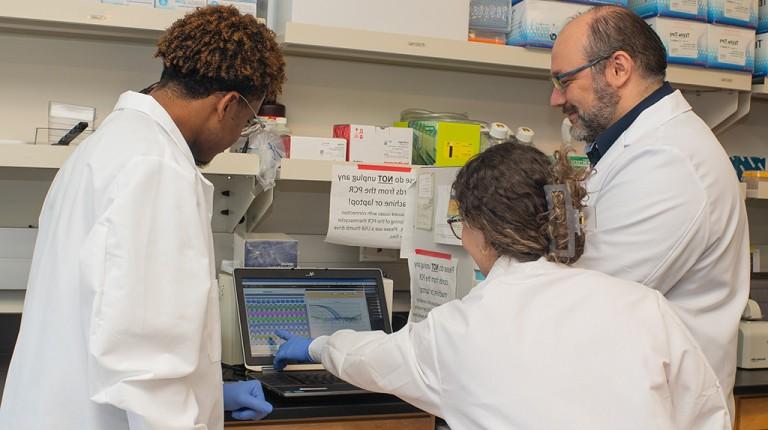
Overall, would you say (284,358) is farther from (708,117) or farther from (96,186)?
(708,117)

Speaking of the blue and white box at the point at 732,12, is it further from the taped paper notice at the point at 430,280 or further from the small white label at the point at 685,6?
the taped paper notice at the point at 430,280

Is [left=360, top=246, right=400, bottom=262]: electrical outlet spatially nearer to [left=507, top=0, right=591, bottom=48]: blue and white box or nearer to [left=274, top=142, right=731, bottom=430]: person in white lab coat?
[left=507, top=0, right=591, bottom=48]: blue and white box

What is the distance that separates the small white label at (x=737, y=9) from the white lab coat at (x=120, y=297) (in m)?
1.92

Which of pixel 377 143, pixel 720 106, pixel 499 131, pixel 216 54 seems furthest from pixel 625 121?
pixel 720 106

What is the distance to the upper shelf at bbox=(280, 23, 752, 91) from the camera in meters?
2.18

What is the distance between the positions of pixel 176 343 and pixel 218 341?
156mm

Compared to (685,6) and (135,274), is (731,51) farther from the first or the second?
(135,274)

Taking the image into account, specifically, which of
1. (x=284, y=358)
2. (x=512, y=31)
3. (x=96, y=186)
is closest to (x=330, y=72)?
(x=512, y=31)

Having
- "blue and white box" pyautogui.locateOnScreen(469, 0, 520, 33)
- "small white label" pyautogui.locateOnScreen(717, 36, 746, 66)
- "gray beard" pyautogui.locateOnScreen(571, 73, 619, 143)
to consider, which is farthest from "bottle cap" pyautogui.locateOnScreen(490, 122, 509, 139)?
"small white label" pyautogui.locateOnScreen(717, 36, 746, 66)

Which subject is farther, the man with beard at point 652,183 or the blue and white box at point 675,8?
the blue and white box at point 675,8

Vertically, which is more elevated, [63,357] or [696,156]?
[696,156]

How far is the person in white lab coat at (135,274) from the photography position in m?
1.15

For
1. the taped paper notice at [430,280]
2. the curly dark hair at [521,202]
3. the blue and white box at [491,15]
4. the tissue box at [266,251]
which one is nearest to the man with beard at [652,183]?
the curly dark hair at [521,202]

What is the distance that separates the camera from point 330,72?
2594 millimetres
